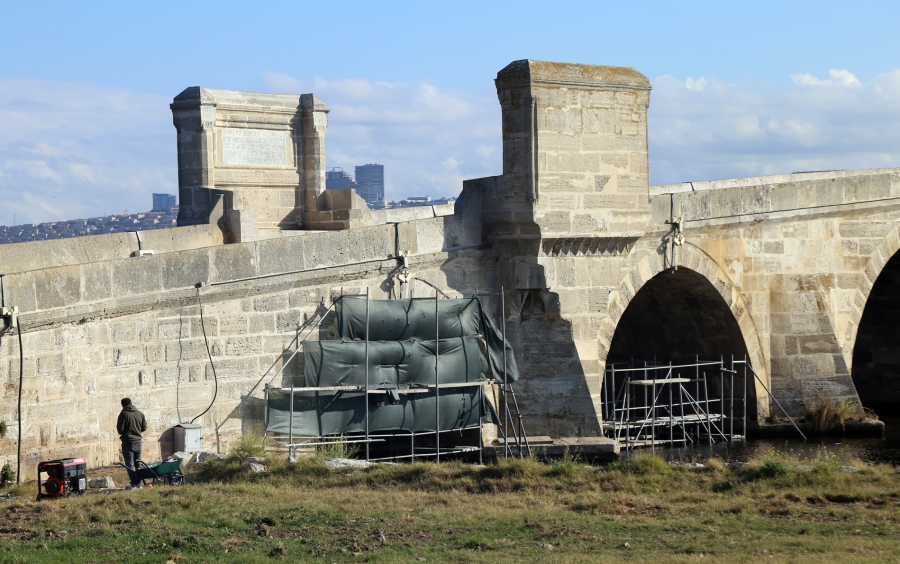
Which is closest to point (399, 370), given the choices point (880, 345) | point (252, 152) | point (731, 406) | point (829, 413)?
point (731, 406)

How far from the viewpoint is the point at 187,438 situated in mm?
12953

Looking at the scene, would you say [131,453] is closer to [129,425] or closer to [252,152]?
[129,425]

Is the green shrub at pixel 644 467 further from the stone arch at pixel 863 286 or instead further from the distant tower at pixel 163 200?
the distant tower at pixel 163 200

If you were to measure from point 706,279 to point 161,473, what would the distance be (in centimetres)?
932

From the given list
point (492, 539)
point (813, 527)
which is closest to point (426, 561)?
point (492, 539)

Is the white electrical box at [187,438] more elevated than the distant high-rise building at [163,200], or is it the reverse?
the distant high-rise building at [163,200]

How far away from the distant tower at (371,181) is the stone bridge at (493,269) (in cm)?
5930

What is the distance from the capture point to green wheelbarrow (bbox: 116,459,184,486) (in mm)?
11695

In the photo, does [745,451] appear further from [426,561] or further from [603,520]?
[426,561]

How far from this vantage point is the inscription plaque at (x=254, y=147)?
2125 centimetres

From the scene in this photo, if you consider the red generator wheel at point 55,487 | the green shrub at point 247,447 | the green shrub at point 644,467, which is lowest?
the green shrub at point 644,467

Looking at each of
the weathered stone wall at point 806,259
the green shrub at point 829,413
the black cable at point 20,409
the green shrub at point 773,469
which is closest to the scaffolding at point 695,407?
the green shrub at point 829,413

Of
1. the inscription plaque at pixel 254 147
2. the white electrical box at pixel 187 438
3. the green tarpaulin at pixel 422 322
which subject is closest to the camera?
the white electrical box at pixel 187 438

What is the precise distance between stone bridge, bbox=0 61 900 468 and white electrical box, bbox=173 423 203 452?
0.40 ft
